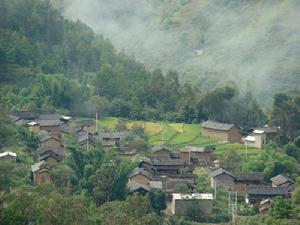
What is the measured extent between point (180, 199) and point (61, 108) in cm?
1237

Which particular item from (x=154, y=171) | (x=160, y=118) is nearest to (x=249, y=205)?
(x=154, y=171)

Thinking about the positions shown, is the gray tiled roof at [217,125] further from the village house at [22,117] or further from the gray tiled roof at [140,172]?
the gray tiled roof at [140,172]

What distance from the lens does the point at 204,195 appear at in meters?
26.1

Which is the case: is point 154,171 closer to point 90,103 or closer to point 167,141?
point 167,141

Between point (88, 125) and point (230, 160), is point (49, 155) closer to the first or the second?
point (88, 125)

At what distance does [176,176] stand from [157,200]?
3032 mm

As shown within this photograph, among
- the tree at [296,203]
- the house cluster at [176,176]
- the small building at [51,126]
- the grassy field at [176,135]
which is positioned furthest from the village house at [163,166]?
the tree at [296,203]

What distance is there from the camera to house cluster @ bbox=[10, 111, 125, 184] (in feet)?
93.8

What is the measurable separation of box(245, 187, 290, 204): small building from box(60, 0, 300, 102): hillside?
23.1 m

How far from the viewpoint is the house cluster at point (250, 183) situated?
89.4 feet

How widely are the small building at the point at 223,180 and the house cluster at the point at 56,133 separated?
15.4 feet

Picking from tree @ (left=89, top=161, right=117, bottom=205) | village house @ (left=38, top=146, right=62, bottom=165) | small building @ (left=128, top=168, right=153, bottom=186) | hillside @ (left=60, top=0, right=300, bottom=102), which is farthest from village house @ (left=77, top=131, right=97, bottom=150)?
hillside @ (left=60, top=0, right=300, bottom=102)

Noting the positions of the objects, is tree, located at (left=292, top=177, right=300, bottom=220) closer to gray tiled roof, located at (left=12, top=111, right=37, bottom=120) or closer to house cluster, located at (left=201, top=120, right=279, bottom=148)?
house cluster, located at (left=201, top=120, right=279, bottom=148)

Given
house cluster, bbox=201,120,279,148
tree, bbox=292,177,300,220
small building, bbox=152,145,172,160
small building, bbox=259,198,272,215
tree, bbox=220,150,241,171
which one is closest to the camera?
tree, bbox=292,177,300,220
